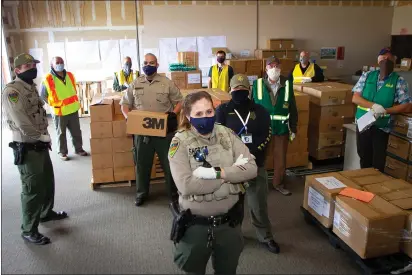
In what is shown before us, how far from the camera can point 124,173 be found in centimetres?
453

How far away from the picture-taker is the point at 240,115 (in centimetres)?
292

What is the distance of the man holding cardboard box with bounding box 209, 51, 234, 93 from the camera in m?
6.79

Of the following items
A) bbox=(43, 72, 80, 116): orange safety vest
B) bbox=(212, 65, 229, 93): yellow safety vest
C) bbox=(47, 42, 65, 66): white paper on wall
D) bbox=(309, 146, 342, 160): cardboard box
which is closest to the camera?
bbox=(309, 146, 342, 160): cardboard box

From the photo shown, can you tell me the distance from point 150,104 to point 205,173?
2263 mm

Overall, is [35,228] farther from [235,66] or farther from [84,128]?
[235,66]

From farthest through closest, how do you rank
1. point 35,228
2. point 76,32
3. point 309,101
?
1. point 76,32
2. point 309,101
3. point 35,228

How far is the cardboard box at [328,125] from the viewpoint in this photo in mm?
4988

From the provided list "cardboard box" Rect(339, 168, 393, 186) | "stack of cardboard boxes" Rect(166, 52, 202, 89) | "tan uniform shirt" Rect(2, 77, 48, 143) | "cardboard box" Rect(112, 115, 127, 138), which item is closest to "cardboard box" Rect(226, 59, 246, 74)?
"stack of cardboard boxes" Rect(166, 52, 202, 89)

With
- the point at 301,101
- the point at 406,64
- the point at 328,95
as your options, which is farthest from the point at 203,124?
the point at 406,64

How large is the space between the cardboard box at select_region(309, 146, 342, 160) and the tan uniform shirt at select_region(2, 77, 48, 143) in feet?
12.0

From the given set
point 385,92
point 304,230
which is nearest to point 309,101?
point 385,92

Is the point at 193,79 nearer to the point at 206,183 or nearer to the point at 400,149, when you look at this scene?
the point at 400,149

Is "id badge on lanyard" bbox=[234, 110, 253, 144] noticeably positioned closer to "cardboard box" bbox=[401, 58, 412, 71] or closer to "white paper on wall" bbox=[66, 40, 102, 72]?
"white paper on wall" bbox=[66, 40, 102, 72]

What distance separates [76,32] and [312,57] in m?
6.09
